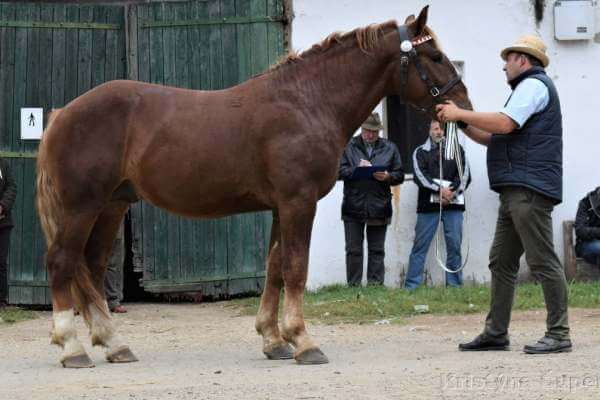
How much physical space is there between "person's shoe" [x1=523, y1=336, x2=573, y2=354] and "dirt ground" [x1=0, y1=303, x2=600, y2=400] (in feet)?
0.27

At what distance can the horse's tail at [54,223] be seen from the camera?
8445mm

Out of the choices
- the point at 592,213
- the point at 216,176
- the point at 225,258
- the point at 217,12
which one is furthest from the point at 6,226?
the point at 592,213

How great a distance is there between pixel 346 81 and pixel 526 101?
1301 millimetres

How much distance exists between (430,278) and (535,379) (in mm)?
6246

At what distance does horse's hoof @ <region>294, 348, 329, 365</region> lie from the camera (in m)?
8.03

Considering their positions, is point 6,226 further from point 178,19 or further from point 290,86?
point 290,86

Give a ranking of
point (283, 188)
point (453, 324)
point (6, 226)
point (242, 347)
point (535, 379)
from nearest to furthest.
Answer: point (535, 379), point (283, 188), point (242, 347), point (453, 324), point (6, 226)

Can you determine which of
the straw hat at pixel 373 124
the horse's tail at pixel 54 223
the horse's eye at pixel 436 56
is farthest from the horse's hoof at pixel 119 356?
the straw hat at pixel 373 124

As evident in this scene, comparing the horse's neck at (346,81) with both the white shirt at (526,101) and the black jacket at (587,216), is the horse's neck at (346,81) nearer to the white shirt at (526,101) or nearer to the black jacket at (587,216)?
the white shirt at (526,101)

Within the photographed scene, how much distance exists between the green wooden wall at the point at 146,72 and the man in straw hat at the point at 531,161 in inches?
193

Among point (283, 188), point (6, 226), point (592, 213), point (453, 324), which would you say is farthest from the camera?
point (592, 213)

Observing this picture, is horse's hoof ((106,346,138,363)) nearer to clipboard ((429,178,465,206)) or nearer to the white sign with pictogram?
the white sign with pictogram

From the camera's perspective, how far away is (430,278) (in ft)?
43.6

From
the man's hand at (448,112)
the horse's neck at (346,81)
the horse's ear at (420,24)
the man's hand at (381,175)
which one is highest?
the horse's ear at (420,24)
